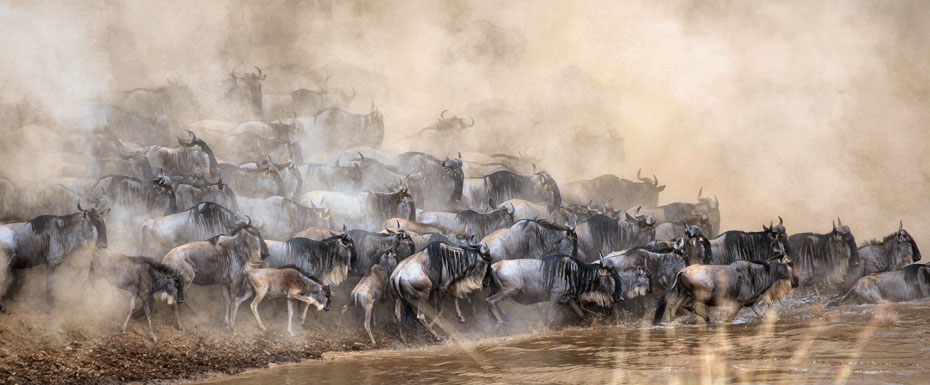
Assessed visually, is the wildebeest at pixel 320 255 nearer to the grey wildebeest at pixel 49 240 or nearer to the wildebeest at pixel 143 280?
the wildebeest at pixel 143 280

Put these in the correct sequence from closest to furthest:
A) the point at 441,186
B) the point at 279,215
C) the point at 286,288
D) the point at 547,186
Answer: the point at 286,288 → the point at 279,215 → the point at 441,186 → the point at 547,186

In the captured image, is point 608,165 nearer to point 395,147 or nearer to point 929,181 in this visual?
point 395,147

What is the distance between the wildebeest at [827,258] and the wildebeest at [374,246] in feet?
21.2

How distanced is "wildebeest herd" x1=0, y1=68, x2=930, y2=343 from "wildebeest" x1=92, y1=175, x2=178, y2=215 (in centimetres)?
2

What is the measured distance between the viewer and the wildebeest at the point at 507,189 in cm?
1672

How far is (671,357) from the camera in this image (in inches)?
365

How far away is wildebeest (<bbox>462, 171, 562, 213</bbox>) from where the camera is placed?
1672 cm

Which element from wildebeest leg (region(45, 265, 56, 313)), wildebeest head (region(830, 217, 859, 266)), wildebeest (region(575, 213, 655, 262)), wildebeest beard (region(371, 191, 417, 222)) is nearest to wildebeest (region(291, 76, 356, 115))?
wildebeest beard (region(371, 191, 417, 222))

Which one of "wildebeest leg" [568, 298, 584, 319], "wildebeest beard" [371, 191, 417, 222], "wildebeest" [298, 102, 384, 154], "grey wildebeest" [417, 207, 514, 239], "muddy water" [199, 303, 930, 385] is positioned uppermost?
"wildebeest" [298, 102, 384, 154]

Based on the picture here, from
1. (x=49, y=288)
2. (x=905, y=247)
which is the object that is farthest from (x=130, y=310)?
(x=905, y=247)

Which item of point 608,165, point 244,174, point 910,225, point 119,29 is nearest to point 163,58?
point 119,29

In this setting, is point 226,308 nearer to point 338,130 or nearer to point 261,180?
point 261,180

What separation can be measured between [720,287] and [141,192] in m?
8.18

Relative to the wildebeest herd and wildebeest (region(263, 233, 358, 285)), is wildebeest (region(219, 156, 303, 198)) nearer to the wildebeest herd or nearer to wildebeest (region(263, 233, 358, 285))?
the wildebeest herd
